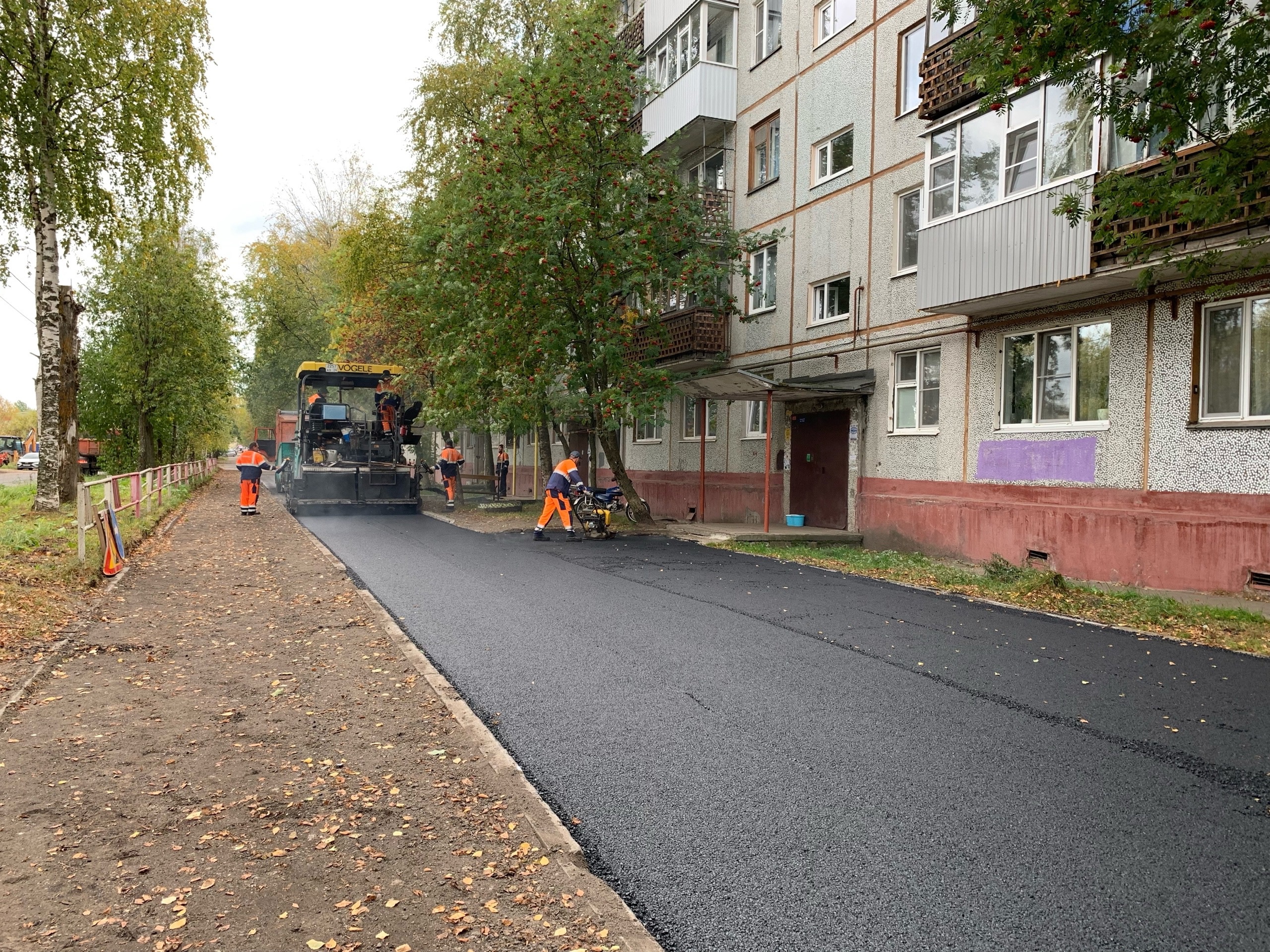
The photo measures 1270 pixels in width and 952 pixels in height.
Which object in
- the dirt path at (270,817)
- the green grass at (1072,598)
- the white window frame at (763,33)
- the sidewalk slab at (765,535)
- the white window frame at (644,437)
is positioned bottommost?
the dirt path at (270,817)

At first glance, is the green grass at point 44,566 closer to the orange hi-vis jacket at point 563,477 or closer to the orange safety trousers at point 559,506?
the orange safety trousers at point 559,506

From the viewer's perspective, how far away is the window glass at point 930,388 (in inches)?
640

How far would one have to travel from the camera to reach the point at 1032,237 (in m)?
12.8

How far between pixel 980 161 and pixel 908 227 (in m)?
2.65

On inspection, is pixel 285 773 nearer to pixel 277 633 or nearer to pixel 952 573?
pixel 277 633

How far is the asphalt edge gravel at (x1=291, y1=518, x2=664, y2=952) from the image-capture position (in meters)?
3.09

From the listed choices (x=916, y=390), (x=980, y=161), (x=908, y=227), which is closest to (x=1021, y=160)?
(x=980, y=161)

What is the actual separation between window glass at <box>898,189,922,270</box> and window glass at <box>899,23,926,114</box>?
5.37 ft

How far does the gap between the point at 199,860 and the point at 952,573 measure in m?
11.0

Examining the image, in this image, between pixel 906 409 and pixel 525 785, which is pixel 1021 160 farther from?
pixel 525 785

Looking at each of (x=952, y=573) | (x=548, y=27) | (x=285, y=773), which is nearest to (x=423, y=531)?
(x=952, y=573)

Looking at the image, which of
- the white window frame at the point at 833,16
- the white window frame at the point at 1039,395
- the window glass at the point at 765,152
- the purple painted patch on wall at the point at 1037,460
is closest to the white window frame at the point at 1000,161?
the white window frame at the point at 1039,395

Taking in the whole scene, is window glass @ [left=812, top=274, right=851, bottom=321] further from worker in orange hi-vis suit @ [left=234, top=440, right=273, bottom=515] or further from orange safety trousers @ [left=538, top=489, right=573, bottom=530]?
worker in orange hi-vis suit @ [left=234, top=440, right=273, bottom=515]

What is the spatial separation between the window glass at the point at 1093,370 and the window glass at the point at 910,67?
6.28m
